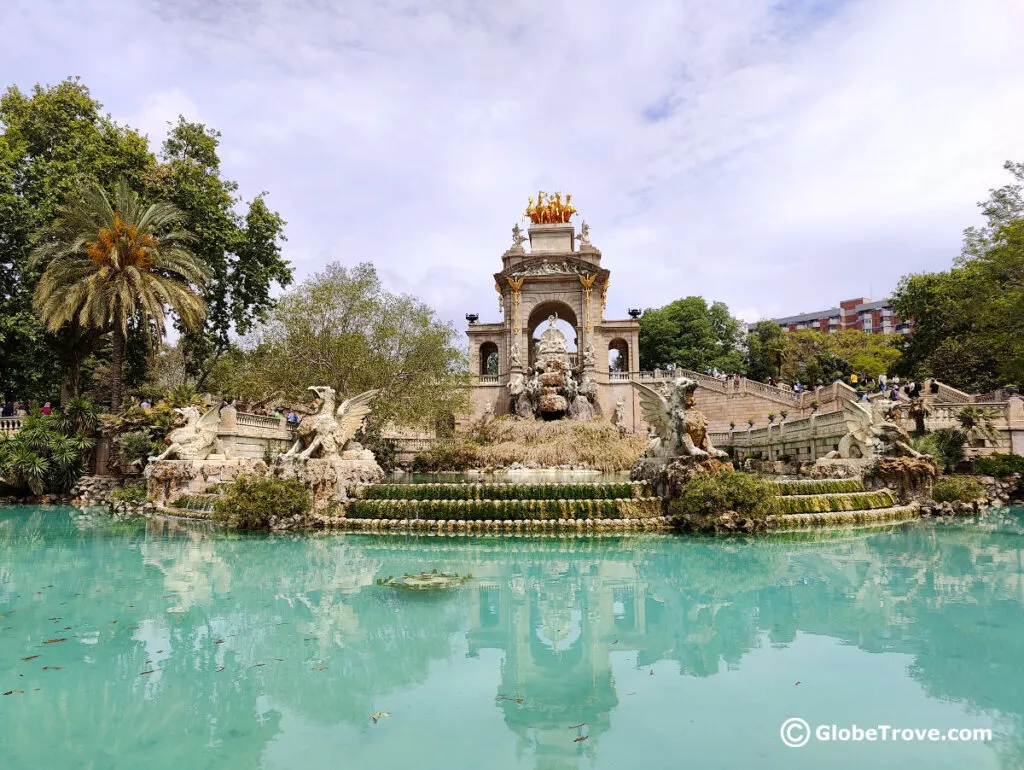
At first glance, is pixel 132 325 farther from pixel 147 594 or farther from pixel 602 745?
Result: pixel 602 745

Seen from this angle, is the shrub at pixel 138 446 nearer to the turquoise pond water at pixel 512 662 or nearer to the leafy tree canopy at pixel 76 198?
the leafy tree canopy at pixel 76 198

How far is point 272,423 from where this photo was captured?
2267 cm

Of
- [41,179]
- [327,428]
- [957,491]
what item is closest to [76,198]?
[41,179]

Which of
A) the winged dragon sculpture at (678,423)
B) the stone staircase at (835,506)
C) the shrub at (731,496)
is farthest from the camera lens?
the winged dragon sculpture at (678,423)

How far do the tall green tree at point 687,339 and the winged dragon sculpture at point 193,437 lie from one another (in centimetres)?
3707

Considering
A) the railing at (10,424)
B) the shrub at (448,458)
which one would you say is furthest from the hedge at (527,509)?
the railing at (10,424)

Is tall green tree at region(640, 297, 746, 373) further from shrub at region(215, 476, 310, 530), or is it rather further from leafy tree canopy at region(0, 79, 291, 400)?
shrub at region(215, 476, 310, 530)

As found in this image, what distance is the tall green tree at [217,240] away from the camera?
2459cm

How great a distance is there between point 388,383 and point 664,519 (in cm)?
1365

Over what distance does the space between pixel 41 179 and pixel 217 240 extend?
5693mm

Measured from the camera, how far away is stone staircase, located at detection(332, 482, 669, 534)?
13.1 metres

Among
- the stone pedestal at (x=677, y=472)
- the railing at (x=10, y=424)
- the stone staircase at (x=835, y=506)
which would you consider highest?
the railing at (x=10, y=424)

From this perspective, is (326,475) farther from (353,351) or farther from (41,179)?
(41,179)

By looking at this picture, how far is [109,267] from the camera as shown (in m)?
20.6
